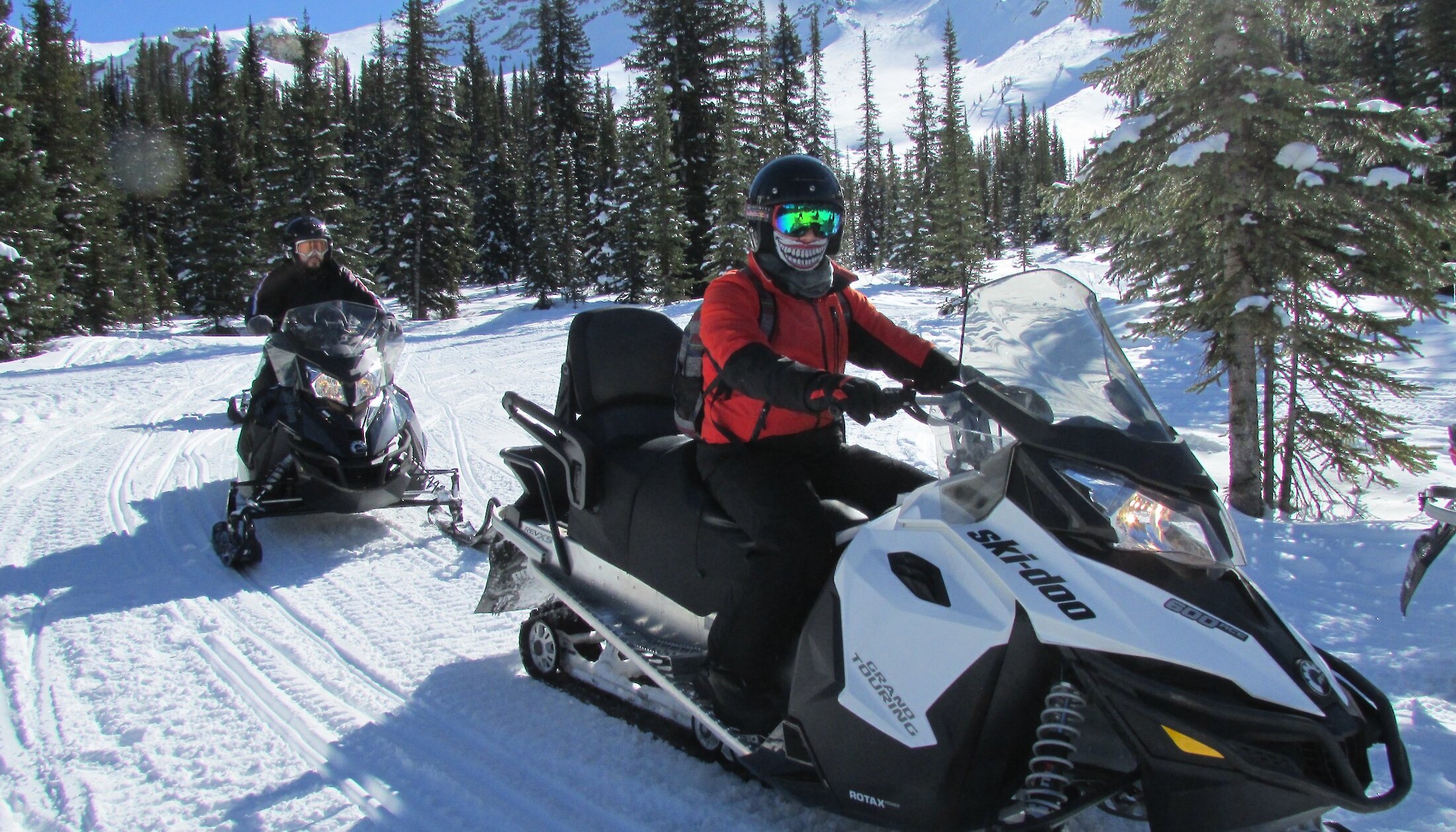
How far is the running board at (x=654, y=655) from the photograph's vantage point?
8.71ft

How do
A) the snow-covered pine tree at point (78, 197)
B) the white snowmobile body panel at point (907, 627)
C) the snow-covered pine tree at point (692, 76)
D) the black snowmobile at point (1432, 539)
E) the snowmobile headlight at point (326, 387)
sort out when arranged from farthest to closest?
the snow-covered pine tree at point (692, 76)
the snow-covered pine tree at point (78, 197)
the snowmobile headlight at point (326, 387)
the black snowmobile at point (1432, 539)
the white snowmobile body panel at point (907, 627)

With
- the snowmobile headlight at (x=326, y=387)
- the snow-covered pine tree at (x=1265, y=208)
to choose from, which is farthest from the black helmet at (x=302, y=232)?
the snow-covered pine tree at (x=1265, y=208)

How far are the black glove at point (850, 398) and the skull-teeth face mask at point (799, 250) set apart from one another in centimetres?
63

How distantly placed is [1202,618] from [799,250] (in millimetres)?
1585

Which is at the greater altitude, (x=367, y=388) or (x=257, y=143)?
(x=257, y=143)

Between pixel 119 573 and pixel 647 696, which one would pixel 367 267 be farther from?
pixel 647 696

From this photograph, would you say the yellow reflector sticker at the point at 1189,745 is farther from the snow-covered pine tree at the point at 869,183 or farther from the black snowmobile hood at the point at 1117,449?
the snow-covered pine tree at the point at 869,183

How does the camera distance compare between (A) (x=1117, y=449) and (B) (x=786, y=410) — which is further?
(B) (x=786, y=410)

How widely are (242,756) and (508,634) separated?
128 centimetres

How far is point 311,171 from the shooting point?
92.5 ft

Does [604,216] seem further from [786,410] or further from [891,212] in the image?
[786,410]

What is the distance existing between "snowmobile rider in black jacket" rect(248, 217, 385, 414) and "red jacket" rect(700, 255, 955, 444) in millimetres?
3919

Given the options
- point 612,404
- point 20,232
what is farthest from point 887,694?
point 20,232

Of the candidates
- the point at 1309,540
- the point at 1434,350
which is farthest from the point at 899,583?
the point at 1434,350
